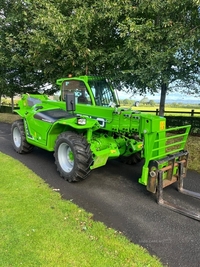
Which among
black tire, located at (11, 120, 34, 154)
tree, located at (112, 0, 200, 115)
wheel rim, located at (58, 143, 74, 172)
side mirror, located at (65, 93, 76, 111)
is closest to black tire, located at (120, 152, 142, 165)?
wheel rim, located at (58, 143, 74, 172)

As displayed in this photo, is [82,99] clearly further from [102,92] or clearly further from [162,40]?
[162,40]

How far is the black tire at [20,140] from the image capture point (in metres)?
6.18

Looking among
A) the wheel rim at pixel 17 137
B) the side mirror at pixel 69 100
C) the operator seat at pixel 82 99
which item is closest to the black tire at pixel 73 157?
the side mirror at pixel 69 100

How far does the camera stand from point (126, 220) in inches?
A: 128

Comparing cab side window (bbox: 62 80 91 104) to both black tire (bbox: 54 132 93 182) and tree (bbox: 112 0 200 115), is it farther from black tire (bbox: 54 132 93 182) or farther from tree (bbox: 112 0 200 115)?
tree (bbox: 112 0 200 115)

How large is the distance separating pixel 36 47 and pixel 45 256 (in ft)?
22.8

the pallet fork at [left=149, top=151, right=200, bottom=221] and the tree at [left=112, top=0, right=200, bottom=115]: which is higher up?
the tree at [left=112, top=0, right=200, bottom=115]

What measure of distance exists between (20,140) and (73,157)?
2612 mm

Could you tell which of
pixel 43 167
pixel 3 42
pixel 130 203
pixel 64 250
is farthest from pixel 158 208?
pixel 3 42

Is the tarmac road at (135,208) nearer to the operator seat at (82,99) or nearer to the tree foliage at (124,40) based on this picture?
the operator seat at (82,99)

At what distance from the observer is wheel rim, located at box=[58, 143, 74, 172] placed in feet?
15.4

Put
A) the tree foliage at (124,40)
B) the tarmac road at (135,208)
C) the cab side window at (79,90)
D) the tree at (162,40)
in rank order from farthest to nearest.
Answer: the tree foliage at (124,40)
the tree at (162,40)
the cab side window at (79,90)
the tarmac road at (135,208)

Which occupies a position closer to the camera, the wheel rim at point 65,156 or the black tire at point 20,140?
the wheel rim at point 65,156

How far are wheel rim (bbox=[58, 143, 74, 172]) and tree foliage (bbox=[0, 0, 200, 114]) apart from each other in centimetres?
290
